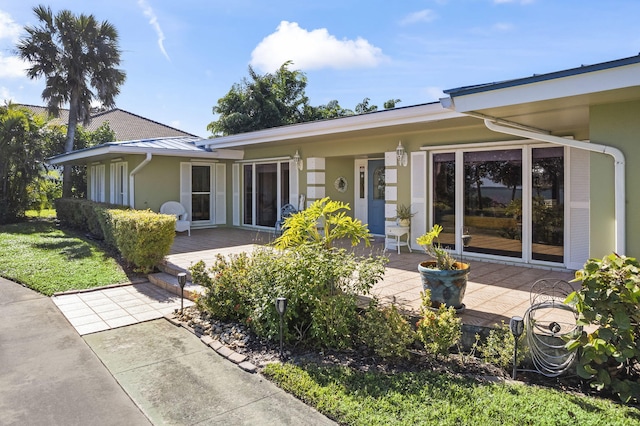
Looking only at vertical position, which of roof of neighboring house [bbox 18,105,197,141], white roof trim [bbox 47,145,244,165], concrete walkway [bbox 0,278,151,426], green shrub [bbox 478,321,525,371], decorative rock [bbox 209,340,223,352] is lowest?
concrete walkway [bbox 0,278,151,426]

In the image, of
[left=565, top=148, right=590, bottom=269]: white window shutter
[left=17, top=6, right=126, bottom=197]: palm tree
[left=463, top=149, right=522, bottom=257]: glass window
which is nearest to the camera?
[left=565, top=148, right=590, bottom=269]: white window shutter

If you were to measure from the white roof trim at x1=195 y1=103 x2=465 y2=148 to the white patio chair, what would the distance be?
2.80m

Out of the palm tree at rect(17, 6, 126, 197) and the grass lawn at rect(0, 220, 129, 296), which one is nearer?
the grass lawn at rect(0, 220, 129, 296)

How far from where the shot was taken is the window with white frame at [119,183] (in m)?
12.0

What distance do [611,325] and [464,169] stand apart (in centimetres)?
489

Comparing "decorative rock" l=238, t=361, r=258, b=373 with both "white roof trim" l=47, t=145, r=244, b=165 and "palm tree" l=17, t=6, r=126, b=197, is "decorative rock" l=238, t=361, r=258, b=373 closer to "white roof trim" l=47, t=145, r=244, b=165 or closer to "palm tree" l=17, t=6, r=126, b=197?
"white roof trim" l=47, t=145, r=244, b=165

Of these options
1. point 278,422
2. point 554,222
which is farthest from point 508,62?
point 278,422

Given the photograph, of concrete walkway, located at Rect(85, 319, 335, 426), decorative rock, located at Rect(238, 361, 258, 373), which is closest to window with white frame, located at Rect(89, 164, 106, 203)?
concrete walkway, located at Rect(85, 319, 335, 426)

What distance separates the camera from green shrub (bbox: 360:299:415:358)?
348 cm

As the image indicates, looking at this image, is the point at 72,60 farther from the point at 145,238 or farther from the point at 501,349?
the point at 501,349

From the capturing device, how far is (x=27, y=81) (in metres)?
15.2

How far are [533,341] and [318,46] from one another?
54.4ft

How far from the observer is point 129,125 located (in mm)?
25766

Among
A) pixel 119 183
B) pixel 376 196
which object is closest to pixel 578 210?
pixel 376 196
